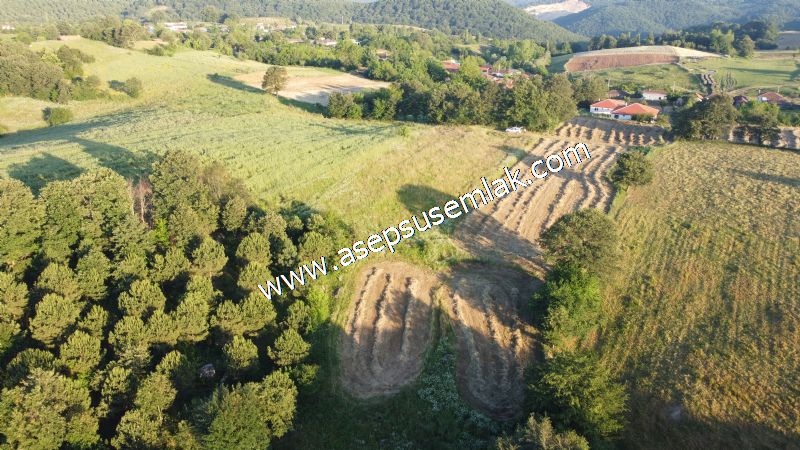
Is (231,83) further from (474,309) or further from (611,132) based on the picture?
(474,309)

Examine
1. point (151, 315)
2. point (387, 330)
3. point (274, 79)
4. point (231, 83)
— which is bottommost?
point (387, 330)

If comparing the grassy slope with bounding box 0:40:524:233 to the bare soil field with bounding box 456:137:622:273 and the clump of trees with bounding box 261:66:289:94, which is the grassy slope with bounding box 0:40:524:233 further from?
the bare soil field with bounding box 456:137:622:273

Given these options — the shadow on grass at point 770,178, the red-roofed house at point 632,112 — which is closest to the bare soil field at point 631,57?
the red-roofed house at point 632,112

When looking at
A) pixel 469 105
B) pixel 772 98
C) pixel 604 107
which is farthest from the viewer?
pixel 772 98

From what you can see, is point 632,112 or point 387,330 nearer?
point 387,330

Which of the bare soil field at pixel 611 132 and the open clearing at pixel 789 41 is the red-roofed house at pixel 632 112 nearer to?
the bare soil field at pixel 611 132

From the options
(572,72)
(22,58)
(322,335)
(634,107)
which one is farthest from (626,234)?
(572,72)

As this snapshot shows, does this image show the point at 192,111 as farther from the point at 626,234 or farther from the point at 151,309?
the point at 626,234

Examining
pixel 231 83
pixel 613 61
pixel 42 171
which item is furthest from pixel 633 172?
pixel 613 61
